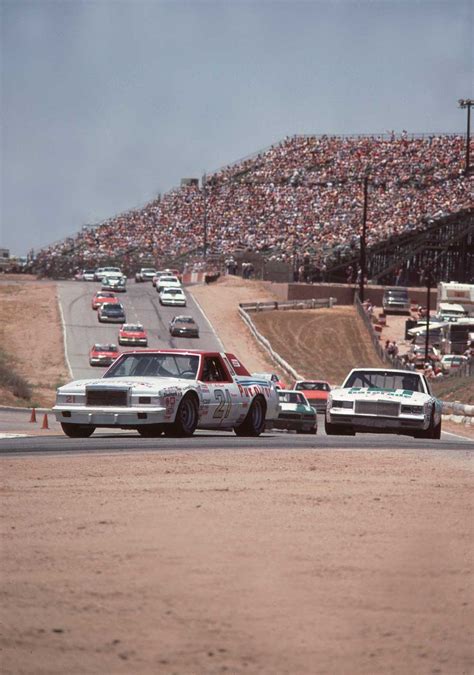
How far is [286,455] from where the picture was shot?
15547mm

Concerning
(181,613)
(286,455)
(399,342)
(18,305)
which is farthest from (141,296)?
(181,613)

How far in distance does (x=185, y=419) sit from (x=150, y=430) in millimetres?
524

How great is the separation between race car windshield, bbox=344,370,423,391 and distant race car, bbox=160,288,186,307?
59.6m

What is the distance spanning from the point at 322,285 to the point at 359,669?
Answer: 3254 inches

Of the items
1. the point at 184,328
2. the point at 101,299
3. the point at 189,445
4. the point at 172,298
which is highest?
the point at 172,298

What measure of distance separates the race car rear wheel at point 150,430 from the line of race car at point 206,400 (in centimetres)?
1

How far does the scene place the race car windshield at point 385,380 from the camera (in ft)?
77.8

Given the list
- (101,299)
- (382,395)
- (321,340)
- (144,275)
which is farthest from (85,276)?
(382,395)

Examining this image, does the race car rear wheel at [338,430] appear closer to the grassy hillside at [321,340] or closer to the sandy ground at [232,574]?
the sandy ground at [232,574]

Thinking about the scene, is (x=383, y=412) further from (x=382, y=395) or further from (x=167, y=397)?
(x=167, y=397)

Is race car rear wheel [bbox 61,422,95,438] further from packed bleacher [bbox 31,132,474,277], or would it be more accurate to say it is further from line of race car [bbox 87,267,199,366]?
packed bleacher [bbox 31,132,474,277]

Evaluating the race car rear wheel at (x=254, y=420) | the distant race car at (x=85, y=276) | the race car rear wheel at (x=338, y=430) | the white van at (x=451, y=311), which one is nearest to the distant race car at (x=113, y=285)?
the distant race car at (x=85, y=276)

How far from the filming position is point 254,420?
20094 millimetres

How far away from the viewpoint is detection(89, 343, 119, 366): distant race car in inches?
2290
